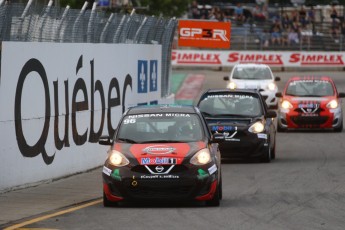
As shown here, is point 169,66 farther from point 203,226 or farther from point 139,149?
point 203,226

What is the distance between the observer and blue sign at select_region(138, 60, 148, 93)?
87.5ft

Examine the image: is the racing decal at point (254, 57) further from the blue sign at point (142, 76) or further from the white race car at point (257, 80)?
the blue sign at point (142, 76)

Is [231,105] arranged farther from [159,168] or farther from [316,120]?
[159,168]

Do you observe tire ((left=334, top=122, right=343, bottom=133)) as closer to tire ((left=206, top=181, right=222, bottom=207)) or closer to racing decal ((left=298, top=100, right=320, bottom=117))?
racing decal ((left=298, top=100, right=320, bottom=117))

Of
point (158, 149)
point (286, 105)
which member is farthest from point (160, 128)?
point (286, 105)

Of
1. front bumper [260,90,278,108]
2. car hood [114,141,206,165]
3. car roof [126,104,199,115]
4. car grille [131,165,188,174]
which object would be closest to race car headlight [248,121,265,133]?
car roof [126,104,199,115]

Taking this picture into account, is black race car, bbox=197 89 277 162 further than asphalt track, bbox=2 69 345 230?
Yes

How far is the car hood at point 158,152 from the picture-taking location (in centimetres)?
1577

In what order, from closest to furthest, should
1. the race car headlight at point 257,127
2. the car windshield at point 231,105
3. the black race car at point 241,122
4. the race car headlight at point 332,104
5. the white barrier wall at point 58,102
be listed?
the white barrier wall at point 58,102 < the black race car at point 241,122 < the race car headlight at point 257,127 < the car windshield at point 231,105 < the race car headlight at point 332,104

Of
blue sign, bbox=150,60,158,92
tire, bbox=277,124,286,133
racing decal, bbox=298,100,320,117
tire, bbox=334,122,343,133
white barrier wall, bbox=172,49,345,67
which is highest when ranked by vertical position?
blue sign, bbox=150,60,158,92

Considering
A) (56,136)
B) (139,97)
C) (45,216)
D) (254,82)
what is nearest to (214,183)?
(45,216)

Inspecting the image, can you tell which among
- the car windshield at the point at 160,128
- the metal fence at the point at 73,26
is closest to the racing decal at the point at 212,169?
the car windshield at the point at 160,128

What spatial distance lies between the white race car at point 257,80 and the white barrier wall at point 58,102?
16295 mm

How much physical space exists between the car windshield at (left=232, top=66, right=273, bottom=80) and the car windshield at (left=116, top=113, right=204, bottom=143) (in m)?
26.9
